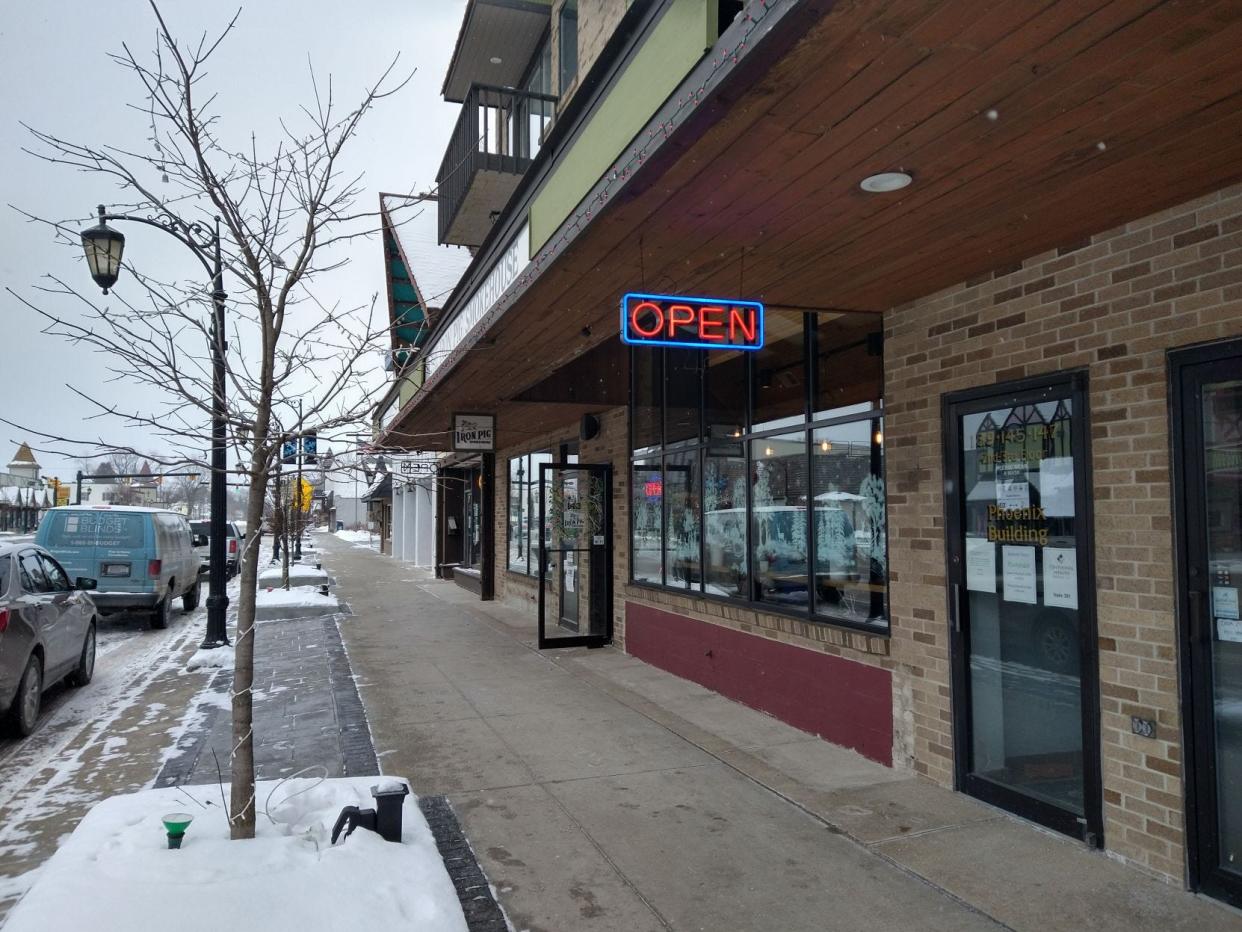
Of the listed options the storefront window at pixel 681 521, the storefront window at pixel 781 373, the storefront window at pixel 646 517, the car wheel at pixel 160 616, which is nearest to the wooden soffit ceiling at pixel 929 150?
the storefront window at pixel 781 373

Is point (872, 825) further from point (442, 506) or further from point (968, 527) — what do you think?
point (442, 506)

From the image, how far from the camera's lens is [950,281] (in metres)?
5.47

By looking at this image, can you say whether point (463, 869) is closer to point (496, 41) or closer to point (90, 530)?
point (90, 530)

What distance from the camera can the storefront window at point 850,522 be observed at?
6363 mm

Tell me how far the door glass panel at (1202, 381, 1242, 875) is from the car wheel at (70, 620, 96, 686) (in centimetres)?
950

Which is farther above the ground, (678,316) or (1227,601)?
(678,316)

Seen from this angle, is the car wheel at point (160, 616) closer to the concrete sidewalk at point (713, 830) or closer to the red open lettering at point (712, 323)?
the concrete sidewalk at point (713, 830)

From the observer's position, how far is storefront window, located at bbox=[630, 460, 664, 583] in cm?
995

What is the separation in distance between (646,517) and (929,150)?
23.0ft

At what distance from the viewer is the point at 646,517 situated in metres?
10.2

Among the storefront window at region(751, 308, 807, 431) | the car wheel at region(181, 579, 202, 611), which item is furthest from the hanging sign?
the car wheel at region(181, 579, 202, 611)

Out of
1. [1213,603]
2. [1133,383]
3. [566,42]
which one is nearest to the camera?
[1213,603]

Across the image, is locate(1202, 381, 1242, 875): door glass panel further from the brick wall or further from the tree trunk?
the tree trunk

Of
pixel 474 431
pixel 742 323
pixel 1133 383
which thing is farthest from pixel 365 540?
pixel 1133 383
